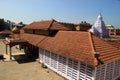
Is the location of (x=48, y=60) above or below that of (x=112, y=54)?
below

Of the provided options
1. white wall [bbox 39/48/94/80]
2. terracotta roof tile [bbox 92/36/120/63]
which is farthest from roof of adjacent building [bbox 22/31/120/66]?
white wall [bbox 39/48/94/80]

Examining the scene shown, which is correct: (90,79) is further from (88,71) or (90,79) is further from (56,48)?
(56,48)

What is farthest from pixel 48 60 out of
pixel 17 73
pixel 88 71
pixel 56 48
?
pixel 88 71

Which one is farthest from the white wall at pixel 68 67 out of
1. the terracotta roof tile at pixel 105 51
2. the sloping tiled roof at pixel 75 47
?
the terracotta roof tile at pixel 105 51

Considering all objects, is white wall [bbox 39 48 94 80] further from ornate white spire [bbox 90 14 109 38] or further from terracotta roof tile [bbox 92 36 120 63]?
ornate white spire [bbox 90 14 109 38]

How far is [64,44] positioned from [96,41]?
3530 mm

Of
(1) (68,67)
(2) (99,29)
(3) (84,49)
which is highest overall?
(2) (99,29)

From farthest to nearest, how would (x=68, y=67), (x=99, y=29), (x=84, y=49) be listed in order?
(x=99, y=29) → (x=68, y=67) → (x=84, y=49)

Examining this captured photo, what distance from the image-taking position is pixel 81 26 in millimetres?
41375

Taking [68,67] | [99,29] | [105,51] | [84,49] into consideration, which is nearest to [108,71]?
[105,51]

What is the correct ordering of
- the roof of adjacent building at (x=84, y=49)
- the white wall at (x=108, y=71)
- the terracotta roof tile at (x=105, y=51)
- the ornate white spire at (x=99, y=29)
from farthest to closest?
the ornate white spire at (x=99, y=29) → the terracotta roof tile at (x=105, y=51) → the roof of adjacent building at (x=84, y=49) → the white wall at (x=108, y=71)

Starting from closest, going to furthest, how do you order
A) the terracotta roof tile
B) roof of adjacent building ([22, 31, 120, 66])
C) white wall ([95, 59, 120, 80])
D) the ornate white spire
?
1. white wall ([95, 59, 120, 80])
2. roof of adjacent building ([22, 31, 120, 66])
3. the terracotta roof tile
4. the ornate white spire

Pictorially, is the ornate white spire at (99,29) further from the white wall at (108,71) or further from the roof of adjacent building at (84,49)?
the white wall at (108,71)

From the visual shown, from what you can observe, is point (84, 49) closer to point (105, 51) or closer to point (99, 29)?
point (105, 51)
